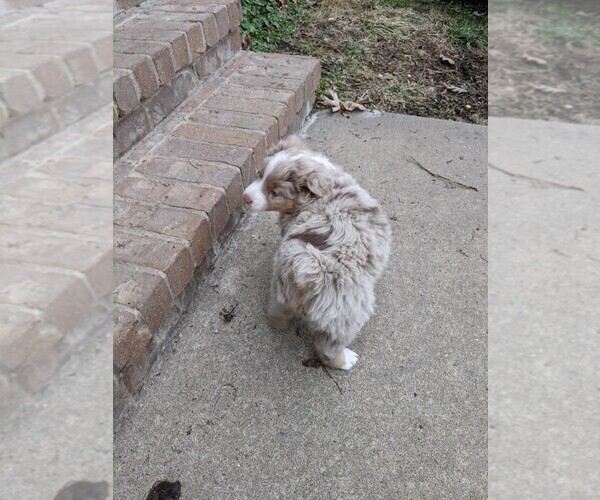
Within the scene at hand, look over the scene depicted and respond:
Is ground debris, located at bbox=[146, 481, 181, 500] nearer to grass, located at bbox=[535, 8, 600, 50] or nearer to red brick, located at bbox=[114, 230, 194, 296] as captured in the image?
red brick, located at bbox=[114, 230, 194, 296]

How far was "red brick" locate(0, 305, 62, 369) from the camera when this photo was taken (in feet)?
2.52

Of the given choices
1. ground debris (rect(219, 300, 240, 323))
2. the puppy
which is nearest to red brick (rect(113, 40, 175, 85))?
the puppy

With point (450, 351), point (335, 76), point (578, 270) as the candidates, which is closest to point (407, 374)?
point (450, 351)

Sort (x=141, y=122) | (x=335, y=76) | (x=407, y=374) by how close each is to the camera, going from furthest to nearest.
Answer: (x=335, y=76) < (x=141, y=122) < (x=407, y=374)

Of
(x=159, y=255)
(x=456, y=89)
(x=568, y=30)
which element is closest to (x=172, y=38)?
(x=159, y=255)

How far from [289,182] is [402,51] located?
283 cm

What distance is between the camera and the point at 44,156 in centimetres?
73

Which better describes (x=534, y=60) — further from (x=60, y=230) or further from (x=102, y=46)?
(x=60, y=230)

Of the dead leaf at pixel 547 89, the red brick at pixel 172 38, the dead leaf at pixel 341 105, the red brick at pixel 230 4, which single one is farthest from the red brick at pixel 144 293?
the dead leaf at pixel 547 89

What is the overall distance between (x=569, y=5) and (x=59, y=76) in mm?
5755

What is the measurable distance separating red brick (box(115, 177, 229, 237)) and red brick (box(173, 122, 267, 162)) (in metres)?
0.39

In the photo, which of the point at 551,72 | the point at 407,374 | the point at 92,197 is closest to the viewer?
the point at 92,197

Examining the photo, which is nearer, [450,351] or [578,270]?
[450,351]

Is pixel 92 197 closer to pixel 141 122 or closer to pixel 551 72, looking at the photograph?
pixel 141 122
